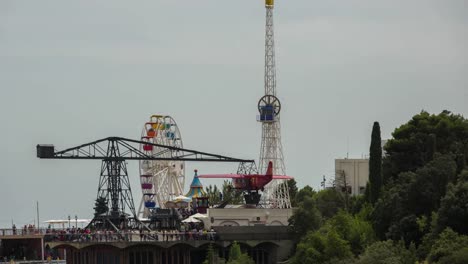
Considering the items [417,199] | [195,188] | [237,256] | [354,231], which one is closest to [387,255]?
[417,199]

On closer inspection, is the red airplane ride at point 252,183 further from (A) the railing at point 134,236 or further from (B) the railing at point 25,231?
(B) the railing at point 25,231

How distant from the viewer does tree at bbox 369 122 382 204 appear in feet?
362

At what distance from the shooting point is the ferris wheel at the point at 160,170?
172750 millimetres

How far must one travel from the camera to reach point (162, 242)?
117 metres

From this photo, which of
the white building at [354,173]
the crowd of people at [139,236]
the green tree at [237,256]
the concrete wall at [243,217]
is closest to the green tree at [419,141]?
the concrete wall at [243,217]

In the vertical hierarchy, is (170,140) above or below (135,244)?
above

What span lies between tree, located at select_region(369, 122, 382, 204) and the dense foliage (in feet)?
0.25

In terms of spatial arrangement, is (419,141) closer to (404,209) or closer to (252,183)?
(252,183)

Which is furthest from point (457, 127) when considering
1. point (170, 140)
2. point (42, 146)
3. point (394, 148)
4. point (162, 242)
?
point (170, 140)

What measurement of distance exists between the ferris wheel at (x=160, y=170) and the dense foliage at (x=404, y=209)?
45.1 meters

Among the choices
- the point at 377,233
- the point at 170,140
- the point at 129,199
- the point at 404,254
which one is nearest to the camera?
the point at 404,254

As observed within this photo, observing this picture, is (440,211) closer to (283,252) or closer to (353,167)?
(283,252)

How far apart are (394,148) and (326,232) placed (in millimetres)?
14705

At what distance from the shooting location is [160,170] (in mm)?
175125
